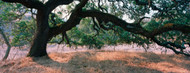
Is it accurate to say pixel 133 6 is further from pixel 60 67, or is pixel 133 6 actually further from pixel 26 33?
pixel 26 33

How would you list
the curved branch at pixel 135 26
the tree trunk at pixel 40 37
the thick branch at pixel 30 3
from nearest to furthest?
the curved branch at pixel 135 26, the thick branch at pixel 30 3, the tree trunk at pixel 40 37

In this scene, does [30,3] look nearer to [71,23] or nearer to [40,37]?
[40,37]

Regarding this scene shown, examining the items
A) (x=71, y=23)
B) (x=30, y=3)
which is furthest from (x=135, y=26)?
(x=30, y=3)

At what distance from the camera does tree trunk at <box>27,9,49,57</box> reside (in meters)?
5.76

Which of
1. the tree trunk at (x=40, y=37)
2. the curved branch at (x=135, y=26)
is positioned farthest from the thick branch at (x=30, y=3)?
the curved branch at (x=135, y=26)

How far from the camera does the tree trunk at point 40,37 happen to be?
5.76m

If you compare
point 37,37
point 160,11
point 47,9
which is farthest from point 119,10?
point 37,37

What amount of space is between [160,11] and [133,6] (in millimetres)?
1573

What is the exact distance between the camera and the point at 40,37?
584 centimetres

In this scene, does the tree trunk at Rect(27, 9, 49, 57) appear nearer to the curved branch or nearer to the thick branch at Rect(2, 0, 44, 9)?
the thick branch at Rect(2, 0, 44, 9)

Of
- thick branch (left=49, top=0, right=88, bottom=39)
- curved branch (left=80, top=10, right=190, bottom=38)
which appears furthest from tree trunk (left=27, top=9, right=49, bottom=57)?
curved branch (left=80, top=10, right=190, bottom=38)

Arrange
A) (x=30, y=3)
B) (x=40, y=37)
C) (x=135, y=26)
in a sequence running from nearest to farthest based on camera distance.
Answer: (x=30, y=3) → (x=135, y=26) → (x=40, y=37)

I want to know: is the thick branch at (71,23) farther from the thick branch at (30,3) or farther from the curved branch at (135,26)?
the thick branch at (30,3)

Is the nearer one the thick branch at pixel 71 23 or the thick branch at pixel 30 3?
the thick branch at pixel 30 3
